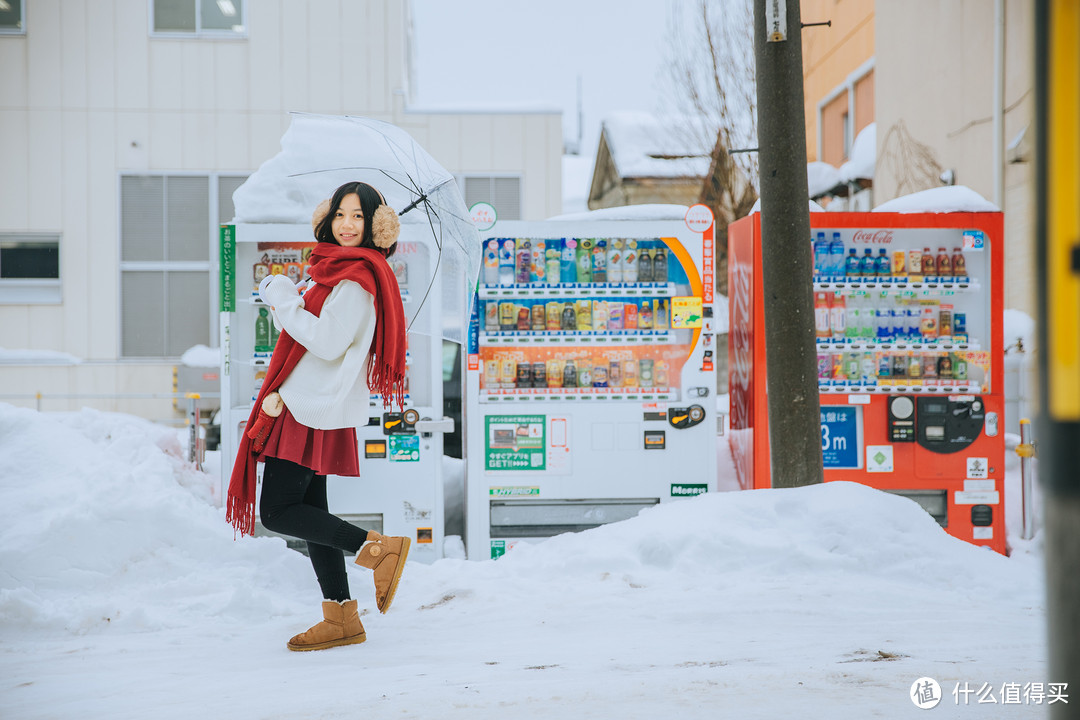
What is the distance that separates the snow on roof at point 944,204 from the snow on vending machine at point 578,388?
1.36 metres

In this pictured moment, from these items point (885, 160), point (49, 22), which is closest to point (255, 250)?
point (49, 22)

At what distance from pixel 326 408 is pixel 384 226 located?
2.39 feet

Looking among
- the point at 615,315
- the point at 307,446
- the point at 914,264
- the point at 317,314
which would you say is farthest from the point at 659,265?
the point at 307,446

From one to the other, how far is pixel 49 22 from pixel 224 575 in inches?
378

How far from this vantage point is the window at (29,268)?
1077cm

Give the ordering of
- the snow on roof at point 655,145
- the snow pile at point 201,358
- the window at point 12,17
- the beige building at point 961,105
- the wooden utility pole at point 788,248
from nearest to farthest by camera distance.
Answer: the wooden utility pole at point 788,248
the beige building at point 961,105
the snow pile at point 201,358
the window at point 12,17
the snow on roof at point 655,145

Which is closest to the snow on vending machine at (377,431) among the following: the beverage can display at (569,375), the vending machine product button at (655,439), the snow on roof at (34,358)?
the beverage can display at (569,375)

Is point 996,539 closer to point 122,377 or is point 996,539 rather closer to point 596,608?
point 596,608

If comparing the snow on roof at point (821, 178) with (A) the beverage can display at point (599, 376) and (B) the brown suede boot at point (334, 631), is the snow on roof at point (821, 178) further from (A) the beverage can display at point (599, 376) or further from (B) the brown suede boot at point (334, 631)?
(B) the brown suede boot at point (334, 631)

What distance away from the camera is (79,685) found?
269 centimetres

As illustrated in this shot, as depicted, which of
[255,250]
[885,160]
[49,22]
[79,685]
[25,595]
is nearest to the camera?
[79,685]

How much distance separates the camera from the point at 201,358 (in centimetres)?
1015

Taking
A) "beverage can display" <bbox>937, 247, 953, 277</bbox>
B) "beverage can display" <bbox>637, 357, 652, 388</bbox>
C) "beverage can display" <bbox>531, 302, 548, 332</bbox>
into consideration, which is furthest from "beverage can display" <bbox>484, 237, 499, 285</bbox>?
"beverage can display" <bbox>937, 247, 953, 277</bbox>

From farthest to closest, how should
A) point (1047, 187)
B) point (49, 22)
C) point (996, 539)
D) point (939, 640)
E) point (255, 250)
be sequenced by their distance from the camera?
point (49, 22)
point (996, 539)
point (255, 250)
point (939, 640)
point (1047, 187)
